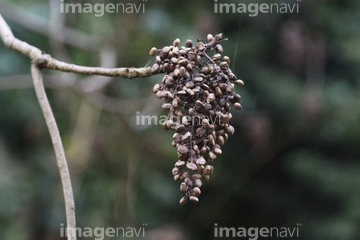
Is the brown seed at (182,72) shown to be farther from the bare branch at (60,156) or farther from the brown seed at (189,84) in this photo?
the bare branch at (60,156)

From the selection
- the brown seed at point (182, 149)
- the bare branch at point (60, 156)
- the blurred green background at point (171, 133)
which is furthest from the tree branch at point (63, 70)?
the blurred green background at point (171, 133)

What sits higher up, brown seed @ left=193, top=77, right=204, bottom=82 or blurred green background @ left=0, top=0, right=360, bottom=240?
blurred green background @ left=0, top=0, right=360, bottom=240

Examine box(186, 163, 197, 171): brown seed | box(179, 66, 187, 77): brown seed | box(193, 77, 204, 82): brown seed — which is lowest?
box(186, 163, 197, 171): brown seed

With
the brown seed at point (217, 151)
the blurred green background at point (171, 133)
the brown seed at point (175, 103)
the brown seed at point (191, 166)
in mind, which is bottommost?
the brown seed at point (191, 166)

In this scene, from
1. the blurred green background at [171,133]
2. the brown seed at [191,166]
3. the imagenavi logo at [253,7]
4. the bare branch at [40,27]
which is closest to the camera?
the brown seed at [191,166]

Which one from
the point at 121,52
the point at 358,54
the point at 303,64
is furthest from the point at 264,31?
the point at 121,52

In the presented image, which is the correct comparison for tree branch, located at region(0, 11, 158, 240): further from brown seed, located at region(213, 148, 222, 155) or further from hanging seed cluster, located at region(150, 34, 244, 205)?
brown seed, located at region(213, 148, 222, 155)

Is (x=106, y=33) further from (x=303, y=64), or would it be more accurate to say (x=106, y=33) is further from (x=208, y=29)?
(x=303, y=64)

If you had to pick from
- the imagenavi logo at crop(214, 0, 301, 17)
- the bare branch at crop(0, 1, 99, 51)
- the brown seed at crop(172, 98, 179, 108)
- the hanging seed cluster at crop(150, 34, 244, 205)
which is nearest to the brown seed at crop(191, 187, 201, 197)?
the hanging seed cluster at crop(150, 34, 244, 205)
